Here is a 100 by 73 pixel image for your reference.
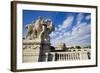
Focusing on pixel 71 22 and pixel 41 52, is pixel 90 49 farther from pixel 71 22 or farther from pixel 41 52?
pixel 41 52

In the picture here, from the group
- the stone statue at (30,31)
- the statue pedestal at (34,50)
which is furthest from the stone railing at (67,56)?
the stone statue at (30,31)

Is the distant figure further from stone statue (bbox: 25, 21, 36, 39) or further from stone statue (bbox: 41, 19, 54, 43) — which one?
stone statue (bbox: 41, 19, 54, 43)

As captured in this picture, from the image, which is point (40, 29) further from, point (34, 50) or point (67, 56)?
point (67, 56)

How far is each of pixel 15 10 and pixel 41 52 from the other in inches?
17.0

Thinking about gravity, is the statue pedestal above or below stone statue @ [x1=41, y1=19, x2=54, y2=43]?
below

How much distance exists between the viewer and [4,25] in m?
1.79

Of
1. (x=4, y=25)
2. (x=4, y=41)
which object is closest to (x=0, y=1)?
(x=4, y=25)

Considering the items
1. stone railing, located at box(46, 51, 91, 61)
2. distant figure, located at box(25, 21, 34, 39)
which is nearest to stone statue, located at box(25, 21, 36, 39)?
distant figure, located at box(25, 21, 34, 39)

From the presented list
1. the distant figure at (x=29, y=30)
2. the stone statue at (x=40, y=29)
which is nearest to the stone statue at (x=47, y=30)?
the stone statue at (x=40, y=29)

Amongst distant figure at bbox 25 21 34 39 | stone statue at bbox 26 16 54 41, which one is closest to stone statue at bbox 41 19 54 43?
stone statue at bbox 26 16 54 41

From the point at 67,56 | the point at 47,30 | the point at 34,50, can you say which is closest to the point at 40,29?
the point at 47,30

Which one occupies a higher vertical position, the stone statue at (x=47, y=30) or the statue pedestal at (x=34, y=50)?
the stone statue at (x=47, y=30)

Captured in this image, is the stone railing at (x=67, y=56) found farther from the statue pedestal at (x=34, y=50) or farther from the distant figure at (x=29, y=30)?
the distant figure at (x=29, y=30)

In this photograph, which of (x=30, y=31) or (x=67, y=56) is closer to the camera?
(x=30, y=31)
